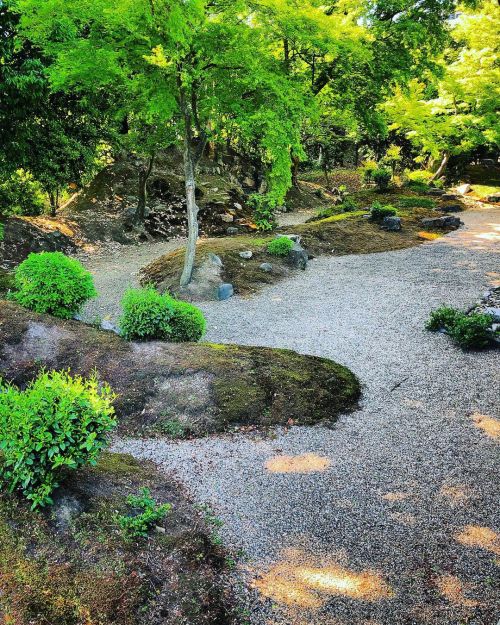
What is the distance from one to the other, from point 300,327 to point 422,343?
234 centimetres

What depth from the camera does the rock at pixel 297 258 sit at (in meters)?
13.0

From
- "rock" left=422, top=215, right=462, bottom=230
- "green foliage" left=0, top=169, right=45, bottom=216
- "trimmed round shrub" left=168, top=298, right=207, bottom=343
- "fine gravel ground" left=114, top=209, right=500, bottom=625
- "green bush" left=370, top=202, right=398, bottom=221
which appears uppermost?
"green foliage" left=0, top=169, right=45, bottom=216

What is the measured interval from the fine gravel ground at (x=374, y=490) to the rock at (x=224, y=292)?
2559 millimetres

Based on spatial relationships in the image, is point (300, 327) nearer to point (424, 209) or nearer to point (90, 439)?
point (90, 439)

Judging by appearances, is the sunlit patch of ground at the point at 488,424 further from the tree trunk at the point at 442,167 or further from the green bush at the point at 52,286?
the tree trunk at the point at 442,167

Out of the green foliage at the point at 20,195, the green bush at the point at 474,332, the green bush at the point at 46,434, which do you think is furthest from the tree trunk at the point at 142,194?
the green bush at the point at 46,434

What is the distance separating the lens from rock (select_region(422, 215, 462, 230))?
1688 centimetres

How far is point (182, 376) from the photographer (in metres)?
5.70

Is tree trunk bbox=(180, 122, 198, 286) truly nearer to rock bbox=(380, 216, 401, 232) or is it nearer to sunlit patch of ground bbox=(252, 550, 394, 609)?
sunlit patch of ground bbox=(252, 550, 394, 609)

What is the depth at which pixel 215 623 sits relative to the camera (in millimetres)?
2729

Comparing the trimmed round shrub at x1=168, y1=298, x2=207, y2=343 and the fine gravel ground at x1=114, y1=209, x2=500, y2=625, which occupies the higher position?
the trimmed round shrub at x1=168, y1=298, x2=207, y2=343

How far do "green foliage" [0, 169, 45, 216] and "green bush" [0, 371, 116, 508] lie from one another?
47.7 ft

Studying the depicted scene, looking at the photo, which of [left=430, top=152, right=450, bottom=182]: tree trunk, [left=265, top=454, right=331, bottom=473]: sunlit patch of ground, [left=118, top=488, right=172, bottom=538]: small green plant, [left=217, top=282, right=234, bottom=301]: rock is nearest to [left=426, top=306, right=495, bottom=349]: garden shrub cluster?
[left=265, top=454, right=331, bottom=473]: sunlit patch of ground

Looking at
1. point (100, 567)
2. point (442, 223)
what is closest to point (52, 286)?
point (100, 567)
